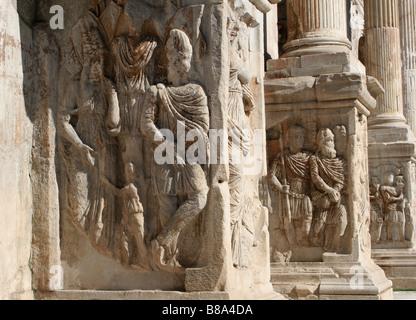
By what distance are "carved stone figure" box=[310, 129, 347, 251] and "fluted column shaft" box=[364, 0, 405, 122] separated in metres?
5.39

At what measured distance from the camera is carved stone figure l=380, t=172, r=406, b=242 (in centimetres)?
1439

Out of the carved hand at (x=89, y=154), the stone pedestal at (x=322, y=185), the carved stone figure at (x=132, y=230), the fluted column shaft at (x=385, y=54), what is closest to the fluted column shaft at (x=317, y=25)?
the stone pedestal at (x=322, y=185)

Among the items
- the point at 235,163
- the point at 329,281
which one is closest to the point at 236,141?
the point at 235,163

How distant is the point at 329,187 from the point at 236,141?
148 inches

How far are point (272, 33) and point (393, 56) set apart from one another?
4685 mm

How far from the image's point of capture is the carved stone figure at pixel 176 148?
21.4 ft

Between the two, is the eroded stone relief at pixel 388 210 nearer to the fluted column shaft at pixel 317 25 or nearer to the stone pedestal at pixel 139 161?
the fluted column shaft at pixel 317 25

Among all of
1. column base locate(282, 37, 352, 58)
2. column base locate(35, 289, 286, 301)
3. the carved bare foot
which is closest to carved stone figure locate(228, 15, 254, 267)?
column base locate(35, 289, 286, 301)

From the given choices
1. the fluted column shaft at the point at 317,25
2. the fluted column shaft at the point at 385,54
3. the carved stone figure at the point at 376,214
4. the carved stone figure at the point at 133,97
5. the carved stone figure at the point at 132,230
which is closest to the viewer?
the carved stone figure at the point at 132,230

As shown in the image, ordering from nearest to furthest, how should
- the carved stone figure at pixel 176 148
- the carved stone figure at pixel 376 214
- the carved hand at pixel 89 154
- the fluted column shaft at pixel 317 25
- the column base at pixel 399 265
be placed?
the carved stone figure at pixel 176 148 → the carved hand at pixel 89 154 → the fluted column shaft at pixel 317 25 → the column base at pixel 399 265 → the carved stone figure at pixel 376 214

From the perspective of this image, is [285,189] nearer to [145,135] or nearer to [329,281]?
[329,281]

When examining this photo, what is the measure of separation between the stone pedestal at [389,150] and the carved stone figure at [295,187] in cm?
422

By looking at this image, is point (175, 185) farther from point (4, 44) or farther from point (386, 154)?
point (386, 154)
